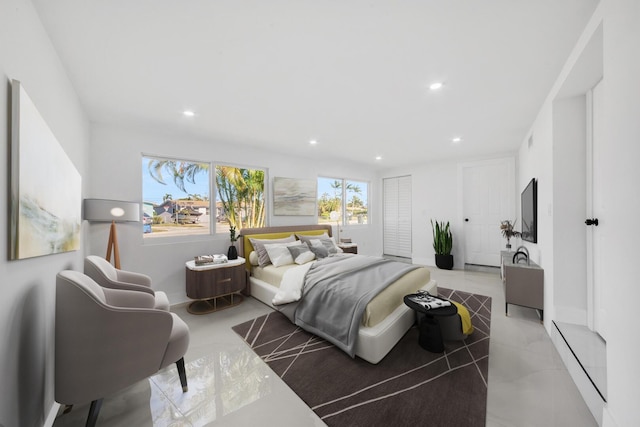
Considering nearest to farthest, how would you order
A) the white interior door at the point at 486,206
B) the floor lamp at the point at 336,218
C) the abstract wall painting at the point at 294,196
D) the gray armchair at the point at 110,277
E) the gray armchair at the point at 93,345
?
the gray armchair at the point at 93,345 < the gray armchair at the point at 110,277 < the abstract wall painting at the point at 294,196 < the white interior door at the point at 486,206 < the floor lamp at the point at 336,218

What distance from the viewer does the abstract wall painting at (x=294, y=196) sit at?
15.1 feet

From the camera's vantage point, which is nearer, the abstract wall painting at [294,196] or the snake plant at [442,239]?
the abstract wall painting at [294,196]

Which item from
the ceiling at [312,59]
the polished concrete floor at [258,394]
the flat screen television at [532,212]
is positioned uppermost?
the ceiling at [312,59]

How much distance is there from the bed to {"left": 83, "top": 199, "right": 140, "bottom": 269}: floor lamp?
156 cm

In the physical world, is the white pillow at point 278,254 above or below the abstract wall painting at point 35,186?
below

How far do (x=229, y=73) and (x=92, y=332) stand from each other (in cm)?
208

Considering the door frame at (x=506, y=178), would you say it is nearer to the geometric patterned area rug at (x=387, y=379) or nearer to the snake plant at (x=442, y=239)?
the snake plant at (x=442, y=239)

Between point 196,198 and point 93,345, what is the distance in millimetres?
2756

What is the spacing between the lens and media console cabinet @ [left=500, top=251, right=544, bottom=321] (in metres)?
2.66

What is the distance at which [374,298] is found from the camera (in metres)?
2.26

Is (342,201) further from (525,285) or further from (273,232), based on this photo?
(525,285)

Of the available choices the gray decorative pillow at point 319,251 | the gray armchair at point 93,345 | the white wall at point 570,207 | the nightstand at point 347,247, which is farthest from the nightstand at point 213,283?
the white wall at point 570,207

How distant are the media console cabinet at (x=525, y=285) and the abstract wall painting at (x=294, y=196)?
341 centimetres

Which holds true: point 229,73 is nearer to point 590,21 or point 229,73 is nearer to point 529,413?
point 590,21
